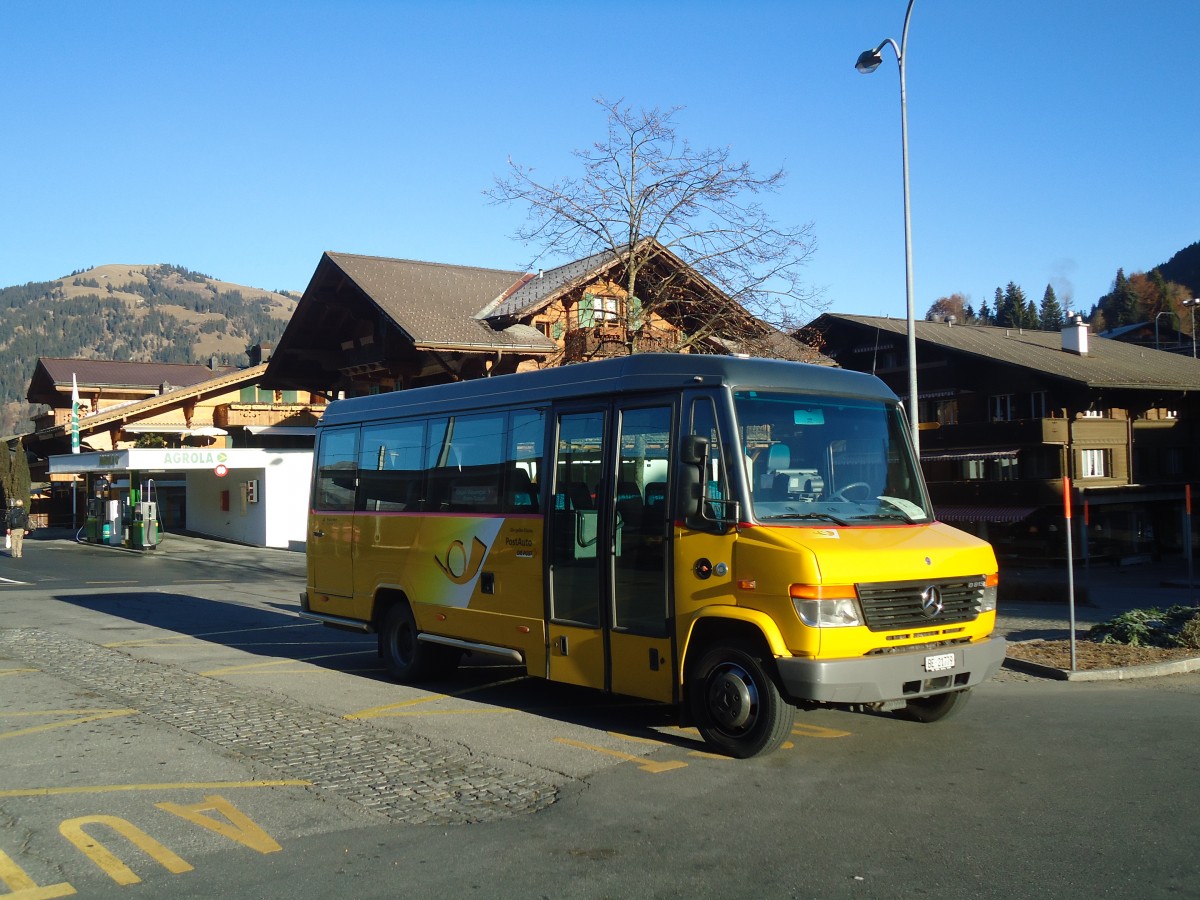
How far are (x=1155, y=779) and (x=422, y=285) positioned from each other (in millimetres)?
31272

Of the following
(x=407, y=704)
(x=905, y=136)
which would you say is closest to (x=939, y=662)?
(x=407, y=704)

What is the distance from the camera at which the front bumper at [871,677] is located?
758cm

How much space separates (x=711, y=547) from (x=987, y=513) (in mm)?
32994

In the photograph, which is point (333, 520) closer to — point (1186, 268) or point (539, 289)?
point (539, 289)

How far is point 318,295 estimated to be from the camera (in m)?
37.7

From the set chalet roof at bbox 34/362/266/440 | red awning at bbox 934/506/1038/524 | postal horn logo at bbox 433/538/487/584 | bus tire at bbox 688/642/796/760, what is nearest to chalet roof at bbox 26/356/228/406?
chalet roof at bbox 34/362/266/440

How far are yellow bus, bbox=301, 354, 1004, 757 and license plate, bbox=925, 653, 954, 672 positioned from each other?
→ 0.01m

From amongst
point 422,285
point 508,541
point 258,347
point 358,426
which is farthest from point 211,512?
point 508,541

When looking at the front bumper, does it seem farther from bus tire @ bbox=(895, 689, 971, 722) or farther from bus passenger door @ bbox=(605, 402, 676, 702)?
bus passenger door @ bbox=(605, 402, 676, 702)

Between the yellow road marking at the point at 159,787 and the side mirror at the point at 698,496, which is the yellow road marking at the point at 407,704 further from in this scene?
the side mirror at the point at 698,496

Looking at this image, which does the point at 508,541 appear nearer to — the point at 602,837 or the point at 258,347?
the point at 602,837

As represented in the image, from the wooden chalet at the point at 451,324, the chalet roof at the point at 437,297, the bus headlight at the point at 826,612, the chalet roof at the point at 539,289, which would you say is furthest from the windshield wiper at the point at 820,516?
the chalet roof at the point at 437,297

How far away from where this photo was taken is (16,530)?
3547 centimetres

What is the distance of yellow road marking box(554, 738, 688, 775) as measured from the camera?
800 cm
